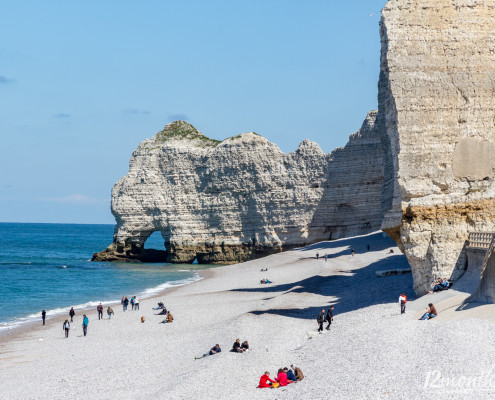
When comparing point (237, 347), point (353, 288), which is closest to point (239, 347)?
point (237, 347)

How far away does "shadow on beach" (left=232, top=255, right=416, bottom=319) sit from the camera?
2836 cm

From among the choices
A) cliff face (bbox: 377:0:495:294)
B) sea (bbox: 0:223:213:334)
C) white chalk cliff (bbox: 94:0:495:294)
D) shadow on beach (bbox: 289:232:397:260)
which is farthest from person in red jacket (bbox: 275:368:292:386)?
shadow on beach (bbox: 289:232:397:260)

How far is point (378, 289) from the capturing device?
31.3 meters

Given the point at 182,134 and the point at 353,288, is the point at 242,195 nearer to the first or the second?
the point at 182,134

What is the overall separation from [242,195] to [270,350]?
48840 millimetres

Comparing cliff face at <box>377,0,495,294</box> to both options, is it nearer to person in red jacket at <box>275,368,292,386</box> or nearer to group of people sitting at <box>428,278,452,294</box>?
group of people sitting at <box>428,278,452,294</box>

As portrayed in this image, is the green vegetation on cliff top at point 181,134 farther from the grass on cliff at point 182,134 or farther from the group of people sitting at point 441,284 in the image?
the group of people sitting at point 441,284

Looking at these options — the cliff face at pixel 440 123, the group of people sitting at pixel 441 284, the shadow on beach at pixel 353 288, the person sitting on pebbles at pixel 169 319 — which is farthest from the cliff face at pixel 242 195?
the group of people sitting at pixel 441 284

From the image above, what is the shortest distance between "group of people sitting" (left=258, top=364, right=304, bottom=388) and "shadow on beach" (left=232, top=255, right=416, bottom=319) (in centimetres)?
972

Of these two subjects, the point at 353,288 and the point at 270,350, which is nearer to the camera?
the point at 270,350

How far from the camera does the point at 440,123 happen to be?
26.5 m

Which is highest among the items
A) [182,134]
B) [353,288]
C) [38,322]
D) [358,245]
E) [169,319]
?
[182,134]

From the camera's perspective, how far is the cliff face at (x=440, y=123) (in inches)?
1028

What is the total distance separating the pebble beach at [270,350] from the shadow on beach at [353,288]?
0.14m
